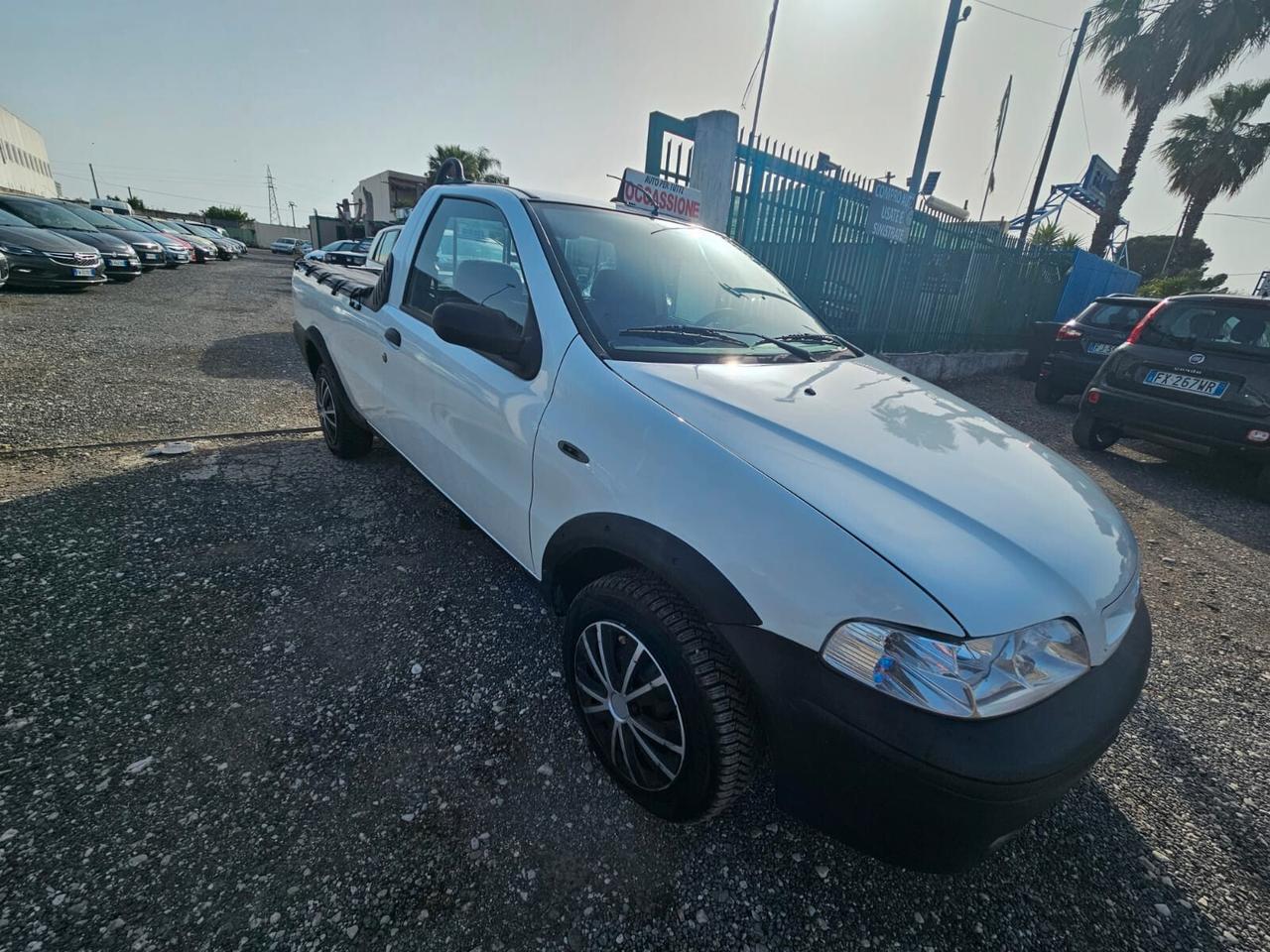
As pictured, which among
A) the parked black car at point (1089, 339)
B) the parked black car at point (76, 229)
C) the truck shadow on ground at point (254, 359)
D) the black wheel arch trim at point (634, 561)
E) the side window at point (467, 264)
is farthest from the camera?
the parked black car at point (76, 229)

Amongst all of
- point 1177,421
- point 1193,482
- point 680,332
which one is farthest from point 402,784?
point 1193,482

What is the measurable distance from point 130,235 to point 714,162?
54.9 feet

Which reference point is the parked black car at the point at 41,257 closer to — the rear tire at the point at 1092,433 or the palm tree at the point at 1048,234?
the rear tire at the point at 1092,433

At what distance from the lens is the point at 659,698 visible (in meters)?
1.54

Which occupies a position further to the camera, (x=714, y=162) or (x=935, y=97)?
(x=935, y=97)

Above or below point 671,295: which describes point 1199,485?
below

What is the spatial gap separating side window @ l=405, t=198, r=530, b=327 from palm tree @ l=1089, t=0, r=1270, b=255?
19.1 meters

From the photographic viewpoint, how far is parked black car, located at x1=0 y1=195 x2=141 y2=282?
426 inches

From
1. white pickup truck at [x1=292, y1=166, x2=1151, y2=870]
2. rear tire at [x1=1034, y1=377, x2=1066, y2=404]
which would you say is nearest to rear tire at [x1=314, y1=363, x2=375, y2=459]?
white pickup truck at [x1=292, y1=166, x2=1151, y2=870]

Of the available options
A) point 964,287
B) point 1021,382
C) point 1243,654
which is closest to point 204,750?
point 1243,654

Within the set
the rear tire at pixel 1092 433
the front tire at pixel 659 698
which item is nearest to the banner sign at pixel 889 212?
the rear tire at pixel 1092 433

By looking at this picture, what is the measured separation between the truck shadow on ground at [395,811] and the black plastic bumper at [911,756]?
1.47 feet

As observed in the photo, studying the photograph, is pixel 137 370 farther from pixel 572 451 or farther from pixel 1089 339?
pixel 1089 339

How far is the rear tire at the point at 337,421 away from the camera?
3.62 meters
